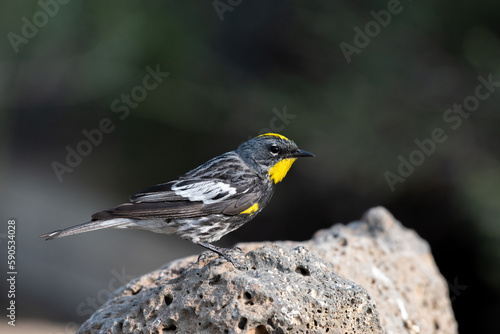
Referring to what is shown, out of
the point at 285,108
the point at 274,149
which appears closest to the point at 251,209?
the point at 274,149

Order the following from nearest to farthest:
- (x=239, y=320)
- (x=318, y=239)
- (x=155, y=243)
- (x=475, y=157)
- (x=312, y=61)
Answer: (x=239, y=320) → (x=318, y=239) → (x=475, y=157) → (x=312, y=61) → (x=155, y=243)

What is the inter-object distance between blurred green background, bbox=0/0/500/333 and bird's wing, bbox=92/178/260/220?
20.5 ft

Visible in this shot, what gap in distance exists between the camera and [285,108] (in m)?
11.6

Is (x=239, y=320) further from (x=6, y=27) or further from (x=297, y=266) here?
(x=6, y=27)

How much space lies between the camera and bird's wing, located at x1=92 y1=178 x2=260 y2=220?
16.3ft

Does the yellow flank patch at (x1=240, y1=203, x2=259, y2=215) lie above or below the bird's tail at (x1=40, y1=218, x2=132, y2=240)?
above

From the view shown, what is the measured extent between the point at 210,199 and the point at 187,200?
20cm

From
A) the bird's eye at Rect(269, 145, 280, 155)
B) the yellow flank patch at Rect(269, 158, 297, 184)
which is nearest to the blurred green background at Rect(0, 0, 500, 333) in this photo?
the yellow flank patch at Rect(269, 158, 297, 184)

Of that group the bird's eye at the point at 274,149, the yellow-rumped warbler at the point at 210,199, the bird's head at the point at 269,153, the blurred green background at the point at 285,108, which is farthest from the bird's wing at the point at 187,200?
the blurred green background at the point at 285,108

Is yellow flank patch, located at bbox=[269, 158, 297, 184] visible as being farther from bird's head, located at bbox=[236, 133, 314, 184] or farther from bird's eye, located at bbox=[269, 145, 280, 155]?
bird's eye, located at bbox=[269, 145, 280, 155]

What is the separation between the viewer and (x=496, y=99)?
35.5 feet

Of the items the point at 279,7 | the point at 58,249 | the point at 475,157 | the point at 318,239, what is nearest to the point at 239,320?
the point at 318,239

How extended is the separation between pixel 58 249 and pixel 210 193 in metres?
9.14

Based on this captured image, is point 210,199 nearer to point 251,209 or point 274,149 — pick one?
point 251,209
